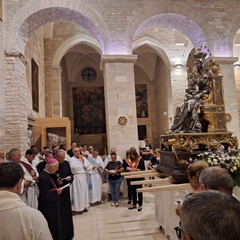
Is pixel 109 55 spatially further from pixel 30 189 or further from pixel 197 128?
pixel 30 189

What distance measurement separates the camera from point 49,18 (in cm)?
969

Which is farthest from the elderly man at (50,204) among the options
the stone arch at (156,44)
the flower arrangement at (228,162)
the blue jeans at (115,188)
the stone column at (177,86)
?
the stone arch at (156,44)

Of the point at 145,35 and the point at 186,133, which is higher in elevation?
the point at 145,35

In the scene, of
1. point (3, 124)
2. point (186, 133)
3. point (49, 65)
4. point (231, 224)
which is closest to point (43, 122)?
point (3, 124)

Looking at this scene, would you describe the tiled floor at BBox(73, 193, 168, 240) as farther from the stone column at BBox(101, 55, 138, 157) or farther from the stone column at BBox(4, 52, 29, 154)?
the stone column at BBox(4, 52, 29, 154)

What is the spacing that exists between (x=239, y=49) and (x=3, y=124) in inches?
500

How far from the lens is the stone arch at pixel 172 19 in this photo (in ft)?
31.6

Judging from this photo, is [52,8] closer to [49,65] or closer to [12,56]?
[12,56]

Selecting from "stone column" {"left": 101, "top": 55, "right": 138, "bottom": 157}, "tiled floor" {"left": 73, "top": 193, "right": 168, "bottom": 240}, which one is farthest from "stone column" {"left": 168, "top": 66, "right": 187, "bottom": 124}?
"tiled floor" {"left": 73, "top": 193, "right": 168, "bottom": 240}

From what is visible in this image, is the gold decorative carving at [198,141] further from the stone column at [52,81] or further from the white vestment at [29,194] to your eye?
the stone column at [52,81]

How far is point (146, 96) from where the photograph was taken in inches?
813

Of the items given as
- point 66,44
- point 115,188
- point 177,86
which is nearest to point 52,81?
point 66,44

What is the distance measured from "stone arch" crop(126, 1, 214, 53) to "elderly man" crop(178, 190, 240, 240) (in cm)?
904

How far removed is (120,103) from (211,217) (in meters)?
8.27
